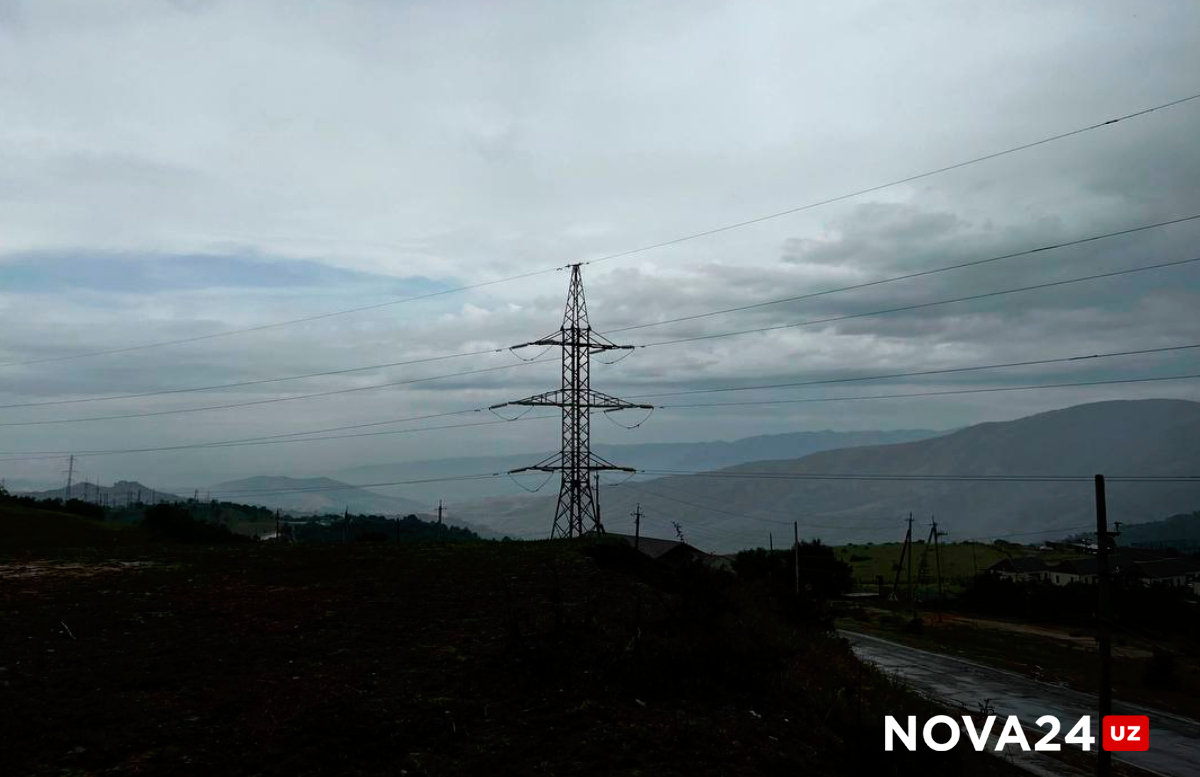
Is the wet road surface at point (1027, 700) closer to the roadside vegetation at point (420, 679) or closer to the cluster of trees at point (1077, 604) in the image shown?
the roadside vegetation at point (420, 679)

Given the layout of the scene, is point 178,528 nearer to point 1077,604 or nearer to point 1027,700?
point 1027,700

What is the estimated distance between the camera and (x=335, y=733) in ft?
39.7

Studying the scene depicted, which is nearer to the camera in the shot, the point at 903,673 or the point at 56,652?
the point at 56,652

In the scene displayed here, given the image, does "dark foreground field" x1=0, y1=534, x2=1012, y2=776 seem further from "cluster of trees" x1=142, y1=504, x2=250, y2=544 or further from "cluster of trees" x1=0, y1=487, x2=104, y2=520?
"cluster of trees" x1=0, y1=487, x2=104, y2=520

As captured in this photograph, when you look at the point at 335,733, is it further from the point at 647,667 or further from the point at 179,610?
the point at 179,610

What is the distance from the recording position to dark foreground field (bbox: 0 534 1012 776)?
1160cm

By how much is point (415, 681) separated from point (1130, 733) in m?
30.4

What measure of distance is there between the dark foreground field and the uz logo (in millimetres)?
13444

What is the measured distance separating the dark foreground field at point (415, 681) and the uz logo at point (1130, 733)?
529 inches

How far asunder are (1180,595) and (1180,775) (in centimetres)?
8388

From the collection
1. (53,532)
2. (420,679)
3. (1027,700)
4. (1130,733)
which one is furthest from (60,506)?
(1130,733)

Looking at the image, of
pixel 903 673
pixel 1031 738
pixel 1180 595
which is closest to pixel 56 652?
pixel 1031 738

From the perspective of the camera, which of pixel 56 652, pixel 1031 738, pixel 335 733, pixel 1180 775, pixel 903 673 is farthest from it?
pixel 903 673

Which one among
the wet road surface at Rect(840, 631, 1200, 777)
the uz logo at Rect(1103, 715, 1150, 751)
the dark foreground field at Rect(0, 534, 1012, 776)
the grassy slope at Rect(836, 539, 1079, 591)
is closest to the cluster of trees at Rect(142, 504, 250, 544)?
the dark foreground field at Rect(0, 534, 1012, 776)
